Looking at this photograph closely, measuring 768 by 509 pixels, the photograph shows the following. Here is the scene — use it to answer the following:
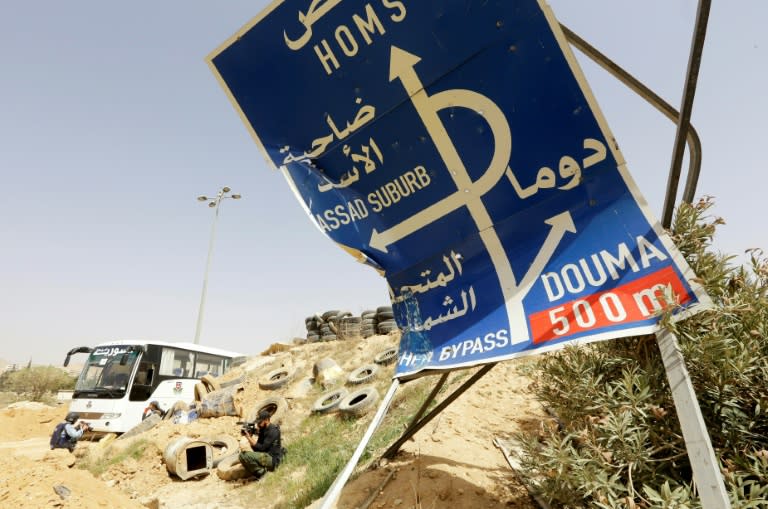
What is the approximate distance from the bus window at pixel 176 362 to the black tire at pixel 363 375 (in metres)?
8.52

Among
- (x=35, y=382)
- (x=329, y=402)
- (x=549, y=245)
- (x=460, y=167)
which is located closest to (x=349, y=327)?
(x=329, y=402)

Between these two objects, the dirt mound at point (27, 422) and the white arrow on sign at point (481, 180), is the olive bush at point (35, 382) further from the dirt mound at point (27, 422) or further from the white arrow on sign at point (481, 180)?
the white arrow on sign at point (481, 180)

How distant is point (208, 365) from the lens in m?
19.5

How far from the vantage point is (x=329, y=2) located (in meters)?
2.98

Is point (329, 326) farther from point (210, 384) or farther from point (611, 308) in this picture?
point (611, 308)

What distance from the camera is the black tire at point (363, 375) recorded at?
11.6 meters

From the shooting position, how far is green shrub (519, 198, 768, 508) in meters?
2.24

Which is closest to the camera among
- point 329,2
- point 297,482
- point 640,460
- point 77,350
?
point 640,460

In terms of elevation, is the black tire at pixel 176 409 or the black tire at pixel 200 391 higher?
the black tire at pixel 200 391

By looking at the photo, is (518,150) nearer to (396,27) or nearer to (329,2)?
(396,27)

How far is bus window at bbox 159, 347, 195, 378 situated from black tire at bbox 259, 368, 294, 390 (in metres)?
4.00

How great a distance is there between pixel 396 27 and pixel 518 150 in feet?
4.13

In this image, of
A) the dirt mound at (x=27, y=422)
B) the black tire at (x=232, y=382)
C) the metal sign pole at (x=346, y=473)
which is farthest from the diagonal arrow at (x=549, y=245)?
the dirt mound at (x=27, y=422)

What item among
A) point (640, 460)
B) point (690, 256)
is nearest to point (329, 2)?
point (690, 256)
